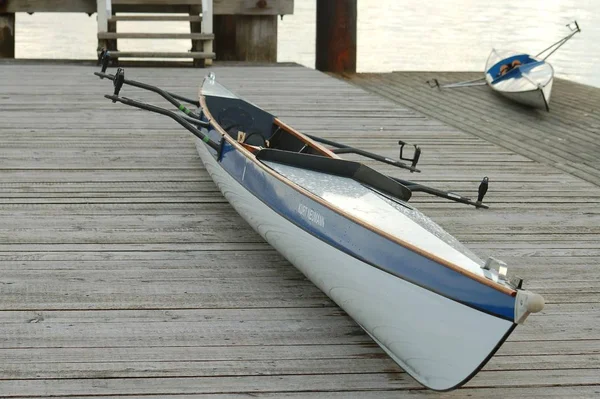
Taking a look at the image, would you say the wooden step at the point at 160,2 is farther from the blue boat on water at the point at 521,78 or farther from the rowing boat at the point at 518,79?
the blue boat on water at the point at 521,78

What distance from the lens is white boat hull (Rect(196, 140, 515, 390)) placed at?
8.72 feet

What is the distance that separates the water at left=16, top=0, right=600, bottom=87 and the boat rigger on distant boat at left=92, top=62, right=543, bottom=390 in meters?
14.4

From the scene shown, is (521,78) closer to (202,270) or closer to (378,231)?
(202,270)

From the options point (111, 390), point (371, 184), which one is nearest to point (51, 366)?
point (111, 390)

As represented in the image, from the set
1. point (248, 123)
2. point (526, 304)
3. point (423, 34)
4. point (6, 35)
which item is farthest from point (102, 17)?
point (423, 34)

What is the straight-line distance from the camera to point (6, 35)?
1155cm

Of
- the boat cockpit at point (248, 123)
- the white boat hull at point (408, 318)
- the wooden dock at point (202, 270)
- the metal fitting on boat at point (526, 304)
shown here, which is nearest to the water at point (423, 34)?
the wooden dock at point (202, 270)

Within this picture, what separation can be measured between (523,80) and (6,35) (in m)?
6.17

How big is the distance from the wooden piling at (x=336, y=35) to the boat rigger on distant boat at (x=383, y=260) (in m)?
6.82

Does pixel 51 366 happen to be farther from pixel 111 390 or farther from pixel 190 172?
pixel 190 172

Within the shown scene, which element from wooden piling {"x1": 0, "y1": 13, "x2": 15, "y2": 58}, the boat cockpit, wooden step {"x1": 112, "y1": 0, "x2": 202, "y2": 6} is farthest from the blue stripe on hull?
wooden piling {"x1": 0, "y1": 13, "x2": 15, "y2": 58}

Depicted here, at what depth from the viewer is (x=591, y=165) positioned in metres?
6.71

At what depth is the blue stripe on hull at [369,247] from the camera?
2.62 m

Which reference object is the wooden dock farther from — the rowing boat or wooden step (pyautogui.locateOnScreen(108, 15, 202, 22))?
wooden step (pyautogui.locateOnScreen(108, 15, 202, 22))
